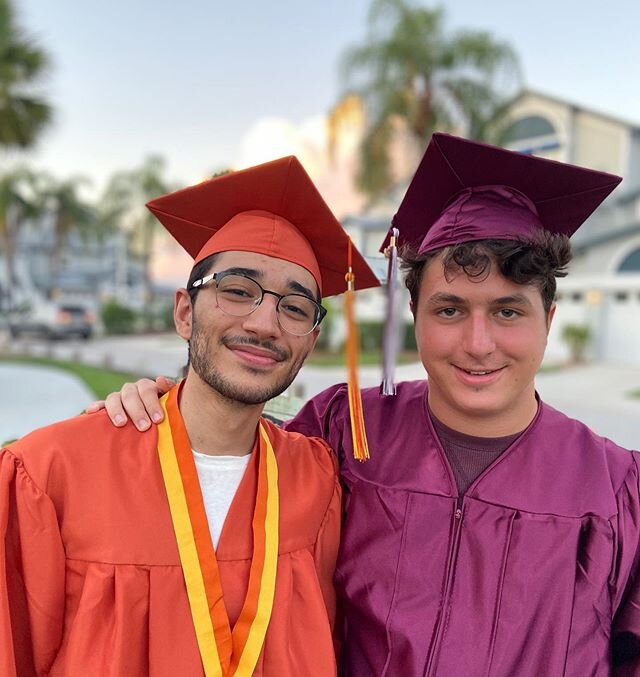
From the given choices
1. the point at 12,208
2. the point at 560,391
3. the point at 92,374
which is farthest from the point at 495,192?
the point at 12,208

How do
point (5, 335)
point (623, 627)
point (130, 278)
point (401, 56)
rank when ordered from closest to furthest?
point (623, 627) < point (401, 56) < point (5, 335) < point (130, 278)

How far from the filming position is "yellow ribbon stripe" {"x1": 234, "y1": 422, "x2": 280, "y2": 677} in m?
1.38

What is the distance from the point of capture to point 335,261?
1.87 meters

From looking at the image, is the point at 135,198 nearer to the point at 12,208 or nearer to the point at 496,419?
the point at 12,208

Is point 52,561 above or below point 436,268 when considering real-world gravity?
below

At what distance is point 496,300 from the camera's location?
1.50m

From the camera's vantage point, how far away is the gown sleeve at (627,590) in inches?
56.7

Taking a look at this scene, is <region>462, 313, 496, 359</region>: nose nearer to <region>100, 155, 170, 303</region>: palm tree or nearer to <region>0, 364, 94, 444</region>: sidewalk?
<region>0, 364, 94, 444</region>: sidewalk

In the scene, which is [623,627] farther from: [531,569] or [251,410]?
[251,410]

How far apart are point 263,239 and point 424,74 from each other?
43.7ft

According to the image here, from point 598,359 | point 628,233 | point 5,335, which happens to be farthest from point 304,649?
point 5,335

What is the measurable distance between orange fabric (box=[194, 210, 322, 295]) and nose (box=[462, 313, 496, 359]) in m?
0.48

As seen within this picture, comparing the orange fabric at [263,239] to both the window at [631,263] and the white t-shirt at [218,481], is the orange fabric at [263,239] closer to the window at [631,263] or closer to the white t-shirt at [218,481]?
the white t-shirt at [218,481]

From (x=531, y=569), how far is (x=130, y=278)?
50210 mm
